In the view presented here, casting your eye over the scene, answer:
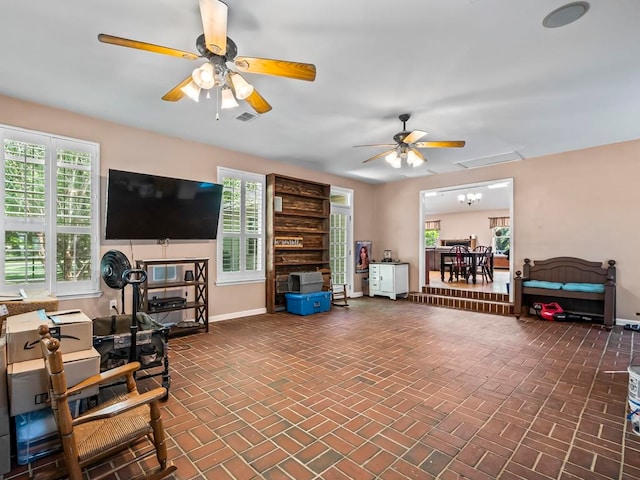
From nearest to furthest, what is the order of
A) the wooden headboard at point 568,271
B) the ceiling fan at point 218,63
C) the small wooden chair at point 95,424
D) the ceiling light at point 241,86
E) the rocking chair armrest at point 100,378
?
the small wooden chair at point 95,424 < the rocking chair armrest at point 100,378 < the ceiling fan at point 218,63 < the ceiling light at point 241,86 < the wooden headboard at point 568,271

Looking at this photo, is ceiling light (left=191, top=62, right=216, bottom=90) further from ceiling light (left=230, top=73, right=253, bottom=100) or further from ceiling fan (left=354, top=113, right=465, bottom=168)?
ceiling fan (left=354, top=113, right=465, bottom=168)

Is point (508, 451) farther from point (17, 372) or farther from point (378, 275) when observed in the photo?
point (378, 275)

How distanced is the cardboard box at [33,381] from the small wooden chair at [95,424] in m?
0.21

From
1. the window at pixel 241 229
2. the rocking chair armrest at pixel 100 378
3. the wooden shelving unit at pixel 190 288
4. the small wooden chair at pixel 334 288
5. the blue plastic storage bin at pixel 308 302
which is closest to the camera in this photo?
the rocking chair armrest at pixel 100 378

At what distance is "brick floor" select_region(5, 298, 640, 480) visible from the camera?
180 centimetres

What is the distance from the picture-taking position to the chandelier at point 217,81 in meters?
2.17

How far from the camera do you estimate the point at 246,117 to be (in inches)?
155

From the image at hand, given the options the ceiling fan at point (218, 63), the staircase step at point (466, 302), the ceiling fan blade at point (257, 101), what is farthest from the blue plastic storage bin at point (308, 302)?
Result: the ceiling fan at point (218, 63)

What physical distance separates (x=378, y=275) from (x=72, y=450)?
21.5ft

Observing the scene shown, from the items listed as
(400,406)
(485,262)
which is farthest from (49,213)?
(485,262)

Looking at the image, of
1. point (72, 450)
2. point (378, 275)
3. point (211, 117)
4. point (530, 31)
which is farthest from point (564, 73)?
point (378, 275)

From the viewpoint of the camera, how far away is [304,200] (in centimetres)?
652

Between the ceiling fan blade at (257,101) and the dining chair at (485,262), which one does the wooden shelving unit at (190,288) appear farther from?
the dining chair at (485,262)

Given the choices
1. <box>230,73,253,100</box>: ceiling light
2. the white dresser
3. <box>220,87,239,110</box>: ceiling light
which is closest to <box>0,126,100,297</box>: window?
<box>220,87,239,110</box>: ceiling light
